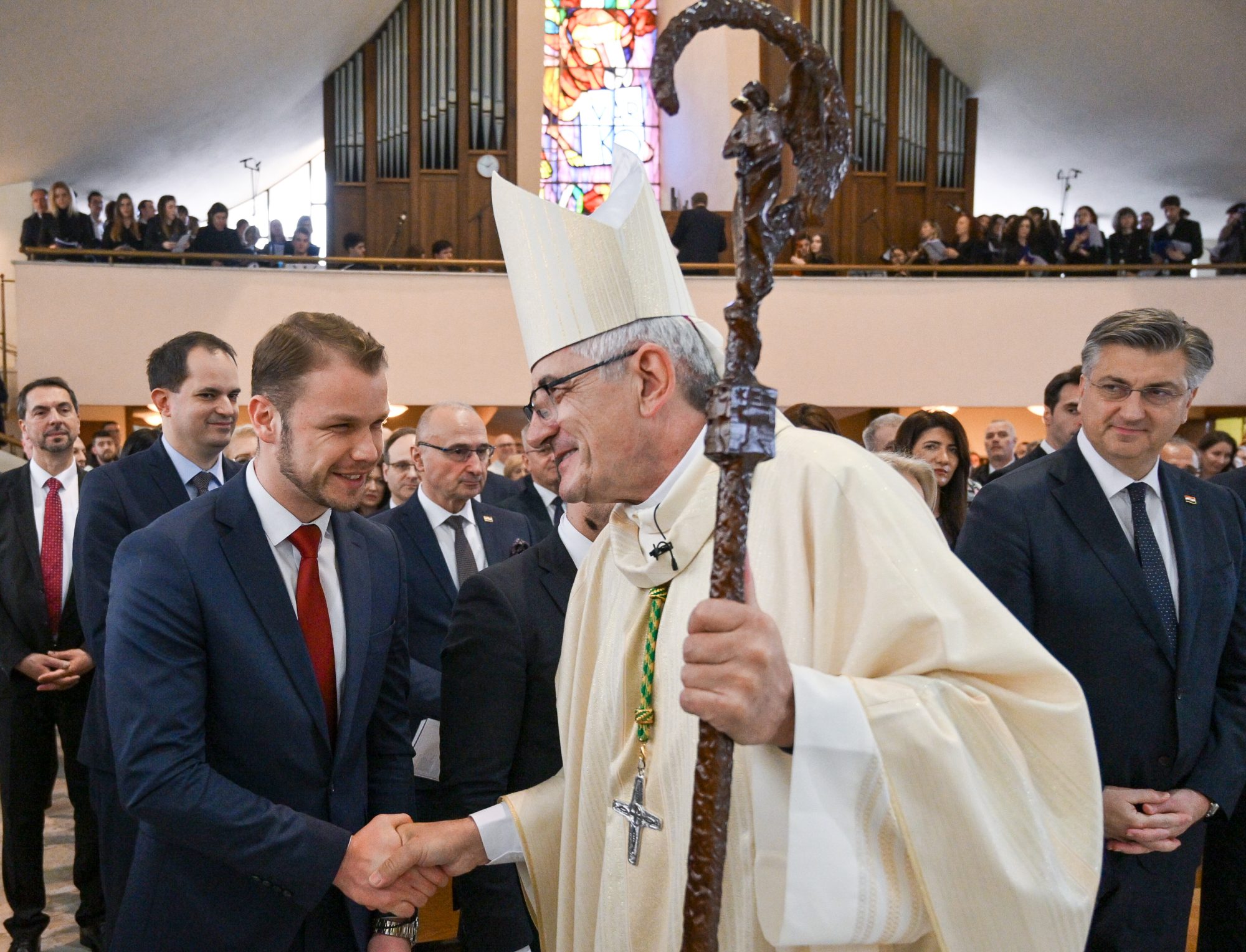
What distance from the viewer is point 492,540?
4090 millimetres

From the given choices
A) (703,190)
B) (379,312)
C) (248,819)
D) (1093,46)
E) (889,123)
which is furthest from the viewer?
(703,190)

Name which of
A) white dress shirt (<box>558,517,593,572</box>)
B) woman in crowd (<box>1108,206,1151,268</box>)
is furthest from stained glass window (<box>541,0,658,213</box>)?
white dress shirt (<box>558,517,593,572</box>)

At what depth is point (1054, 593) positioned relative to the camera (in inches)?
97.5

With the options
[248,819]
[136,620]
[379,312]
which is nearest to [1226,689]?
[248,819]

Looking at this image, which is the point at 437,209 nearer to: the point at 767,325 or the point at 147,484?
the point at 767,325

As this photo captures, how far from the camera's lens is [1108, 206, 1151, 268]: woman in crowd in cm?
1137

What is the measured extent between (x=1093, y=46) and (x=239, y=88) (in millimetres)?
9072

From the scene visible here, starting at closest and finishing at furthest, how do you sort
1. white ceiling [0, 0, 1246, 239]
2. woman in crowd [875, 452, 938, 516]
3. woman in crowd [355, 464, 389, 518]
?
1. woman in crowd [875, 452, 938, 516]
2. woman in crowd [355, 464, 389, 518]
3. white ceiling [0, 0, 1246, 239]

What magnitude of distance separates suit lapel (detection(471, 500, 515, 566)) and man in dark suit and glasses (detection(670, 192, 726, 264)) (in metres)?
7.08

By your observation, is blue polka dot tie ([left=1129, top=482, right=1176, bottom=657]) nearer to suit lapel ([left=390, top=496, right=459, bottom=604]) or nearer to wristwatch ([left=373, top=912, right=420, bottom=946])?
wristwatch ([left=373, top=912, right=420, bottom=946])

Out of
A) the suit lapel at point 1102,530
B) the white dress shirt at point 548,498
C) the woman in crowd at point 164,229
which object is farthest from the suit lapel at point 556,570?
the woman in crowd at point 164,229

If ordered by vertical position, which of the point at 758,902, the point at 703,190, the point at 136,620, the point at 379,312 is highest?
the point at 703,190

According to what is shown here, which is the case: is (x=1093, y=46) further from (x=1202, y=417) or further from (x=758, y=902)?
(x=758, y=902)

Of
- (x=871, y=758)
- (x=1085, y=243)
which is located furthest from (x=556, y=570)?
(x=1085, y=243)
